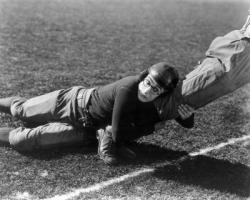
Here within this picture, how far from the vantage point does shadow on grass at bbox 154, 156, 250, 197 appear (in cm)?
545

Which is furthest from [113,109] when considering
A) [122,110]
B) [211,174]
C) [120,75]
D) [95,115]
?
[120,75]

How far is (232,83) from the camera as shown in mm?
6008

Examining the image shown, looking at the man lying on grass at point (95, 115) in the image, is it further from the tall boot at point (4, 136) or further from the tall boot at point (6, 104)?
the tall boot at point (6, 104)

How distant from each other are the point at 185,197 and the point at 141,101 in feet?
4.37

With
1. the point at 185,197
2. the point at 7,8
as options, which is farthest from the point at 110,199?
the point at 7,8

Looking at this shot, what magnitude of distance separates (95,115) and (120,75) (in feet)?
10.4

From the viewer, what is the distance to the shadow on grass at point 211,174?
5.45m

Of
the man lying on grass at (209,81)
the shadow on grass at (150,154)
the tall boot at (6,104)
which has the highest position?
the man lying on grass at (209,81)

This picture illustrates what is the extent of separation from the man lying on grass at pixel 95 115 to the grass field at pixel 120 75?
0.20 m

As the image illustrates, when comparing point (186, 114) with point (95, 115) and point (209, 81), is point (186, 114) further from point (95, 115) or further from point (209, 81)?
point (95, 115)

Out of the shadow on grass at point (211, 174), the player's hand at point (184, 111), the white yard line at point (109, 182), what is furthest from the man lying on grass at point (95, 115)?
the shadow on grass at point (211, 174)

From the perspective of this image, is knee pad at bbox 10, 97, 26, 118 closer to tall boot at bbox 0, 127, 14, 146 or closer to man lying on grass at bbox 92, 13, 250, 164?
tall boot at bbox 0, 127, 14, 146

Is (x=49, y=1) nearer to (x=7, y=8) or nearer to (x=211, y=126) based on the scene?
(x=7, y=8)

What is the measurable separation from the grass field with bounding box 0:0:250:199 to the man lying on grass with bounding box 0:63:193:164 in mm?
199
